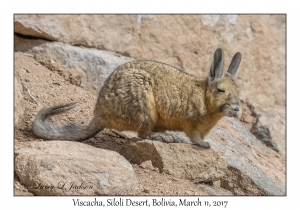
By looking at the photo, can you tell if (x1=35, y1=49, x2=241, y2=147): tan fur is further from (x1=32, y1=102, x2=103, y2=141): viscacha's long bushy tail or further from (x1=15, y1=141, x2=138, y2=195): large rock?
(x1=15, y1=141, x2=138, y2=195): large rock

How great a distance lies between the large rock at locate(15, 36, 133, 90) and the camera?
37.5 ft

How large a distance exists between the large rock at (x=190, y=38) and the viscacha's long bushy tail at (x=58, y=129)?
3.57m

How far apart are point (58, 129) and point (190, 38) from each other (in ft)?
17.8

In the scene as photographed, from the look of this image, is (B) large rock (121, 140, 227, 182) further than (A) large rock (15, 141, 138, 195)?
Yes

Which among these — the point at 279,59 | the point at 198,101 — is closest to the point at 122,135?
the point at 198,101

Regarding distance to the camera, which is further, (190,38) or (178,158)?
(190,38)

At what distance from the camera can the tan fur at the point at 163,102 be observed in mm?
8023

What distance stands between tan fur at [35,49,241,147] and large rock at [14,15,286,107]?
3801mm

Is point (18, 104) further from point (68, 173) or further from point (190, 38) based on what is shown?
point (190, 38)

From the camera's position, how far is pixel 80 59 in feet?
37.8

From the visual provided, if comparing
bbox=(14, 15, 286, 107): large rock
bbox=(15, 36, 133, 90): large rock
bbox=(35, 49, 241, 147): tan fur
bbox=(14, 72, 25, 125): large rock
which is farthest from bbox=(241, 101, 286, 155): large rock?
bbox=(14, 72, 25, 125): large rock

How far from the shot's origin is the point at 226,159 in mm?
8625

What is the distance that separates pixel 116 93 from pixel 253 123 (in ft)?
17.1

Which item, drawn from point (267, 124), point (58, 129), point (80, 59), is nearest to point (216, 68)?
point (58, 129)
